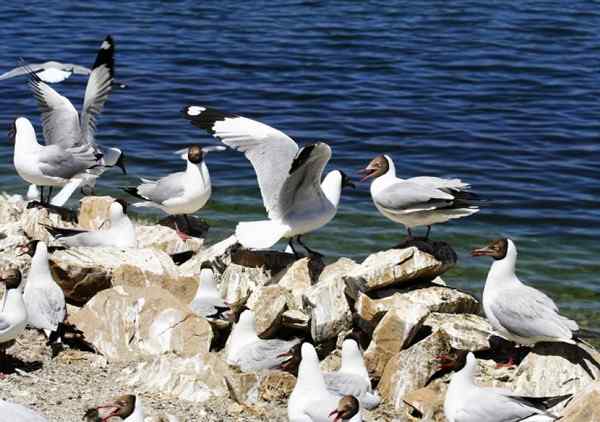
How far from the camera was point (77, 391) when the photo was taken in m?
8.30

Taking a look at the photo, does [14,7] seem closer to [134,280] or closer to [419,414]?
[134,280]

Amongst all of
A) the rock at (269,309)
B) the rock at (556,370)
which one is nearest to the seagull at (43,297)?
the rock at (269,309)

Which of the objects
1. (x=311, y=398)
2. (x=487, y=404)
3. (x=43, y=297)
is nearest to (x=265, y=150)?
(x=43, y=297)

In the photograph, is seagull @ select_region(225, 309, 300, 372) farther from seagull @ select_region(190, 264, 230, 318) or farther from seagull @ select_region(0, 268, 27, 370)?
seagull @ select_region(0, 268, 27, 370)

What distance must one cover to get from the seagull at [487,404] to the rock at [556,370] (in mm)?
439

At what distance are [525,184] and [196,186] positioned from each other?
5.16 metres

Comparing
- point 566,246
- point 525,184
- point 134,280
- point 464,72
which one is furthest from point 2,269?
point 464,72

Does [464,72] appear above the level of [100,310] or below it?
Result: below

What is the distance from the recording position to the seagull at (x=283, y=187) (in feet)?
32.3

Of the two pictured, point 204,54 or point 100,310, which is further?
point 204,54

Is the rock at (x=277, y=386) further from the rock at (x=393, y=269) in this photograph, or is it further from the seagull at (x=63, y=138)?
the seagull at (x=63, y=138)

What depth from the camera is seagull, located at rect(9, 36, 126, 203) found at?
12.0 metres

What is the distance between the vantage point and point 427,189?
938 cm

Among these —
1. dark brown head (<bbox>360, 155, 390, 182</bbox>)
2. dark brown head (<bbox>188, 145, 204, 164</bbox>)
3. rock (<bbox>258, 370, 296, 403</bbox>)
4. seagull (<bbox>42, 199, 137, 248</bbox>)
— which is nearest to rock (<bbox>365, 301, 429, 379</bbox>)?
rock (<bbox>258, 370, 296, 403</bbox>)
